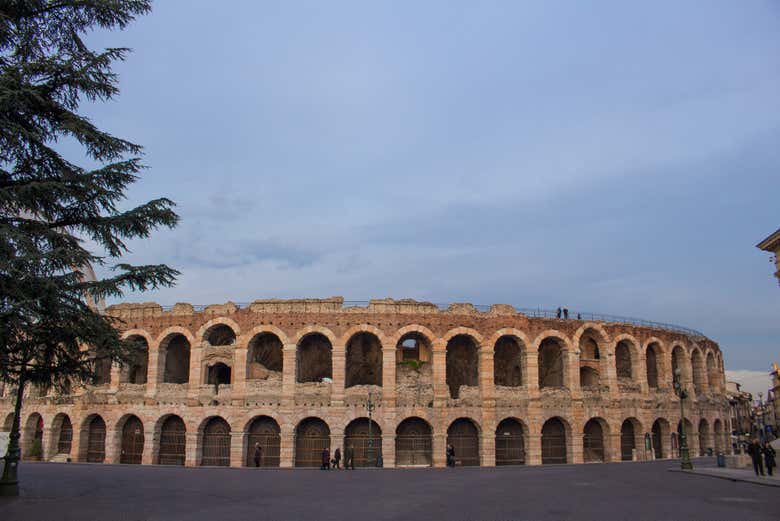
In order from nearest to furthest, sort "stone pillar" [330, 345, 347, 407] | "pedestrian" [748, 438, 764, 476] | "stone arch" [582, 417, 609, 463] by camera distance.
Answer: "pedestrian" [748, 438, 764, 476] → "stone pillar" [330, 345, 347, 407] → "stone arch" [582, 417, 609, 463]

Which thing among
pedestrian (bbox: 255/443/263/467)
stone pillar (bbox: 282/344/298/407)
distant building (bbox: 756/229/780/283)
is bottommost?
pedestrian (bbox: 255/443/263/467)

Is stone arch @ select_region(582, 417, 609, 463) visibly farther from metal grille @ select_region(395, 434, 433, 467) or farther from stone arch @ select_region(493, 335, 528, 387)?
metal grille @ select_region(395, 434, 433, 467)

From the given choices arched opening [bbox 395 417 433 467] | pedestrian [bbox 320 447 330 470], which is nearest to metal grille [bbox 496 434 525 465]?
arched opening [bbox 395 417 433 467]

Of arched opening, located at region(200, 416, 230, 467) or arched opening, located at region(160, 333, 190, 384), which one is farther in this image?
arched opening, located at region(160, 333, 190, 384)

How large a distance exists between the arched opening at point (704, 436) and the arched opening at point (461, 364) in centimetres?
1675

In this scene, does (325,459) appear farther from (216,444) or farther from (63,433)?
(63,433)

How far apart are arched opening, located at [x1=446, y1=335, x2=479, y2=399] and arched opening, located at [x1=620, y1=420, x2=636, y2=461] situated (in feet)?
30.5

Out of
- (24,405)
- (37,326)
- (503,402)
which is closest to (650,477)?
(503,402)

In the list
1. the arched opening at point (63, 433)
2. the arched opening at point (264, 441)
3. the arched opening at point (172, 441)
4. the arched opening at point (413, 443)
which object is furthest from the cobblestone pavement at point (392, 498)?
the arched opening at point (63, 433)

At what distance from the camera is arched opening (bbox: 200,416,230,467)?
32875 mm

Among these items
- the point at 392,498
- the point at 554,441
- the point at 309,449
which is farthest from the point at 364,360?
the point at 392,498

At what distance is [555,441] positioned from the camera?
34.3 meters

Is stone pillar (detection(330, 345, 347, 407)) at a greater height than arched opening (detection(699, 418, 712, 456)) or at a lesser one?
greater

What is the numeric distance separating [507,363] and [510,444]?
579 centimetres
